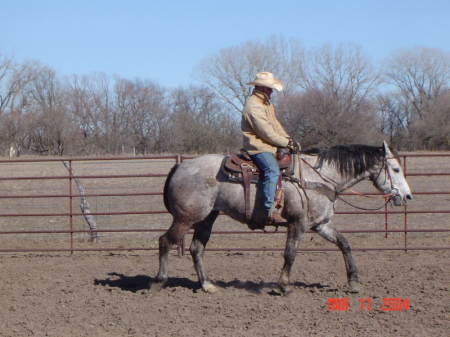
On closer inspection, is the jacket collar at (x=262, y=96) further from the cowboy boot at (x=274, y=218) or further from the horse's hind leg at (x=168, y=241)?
the horse's hind leg at (x=168, y=241)

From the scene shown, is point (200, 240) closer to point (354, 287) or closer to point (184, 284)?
point (184, 284)

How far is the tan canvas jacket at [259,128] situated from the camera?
5633 mm

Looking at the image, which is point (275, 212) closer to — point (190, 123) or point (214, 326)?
point (214, 326)

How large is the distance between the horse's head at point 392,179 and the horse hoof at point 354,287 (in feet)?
3.08

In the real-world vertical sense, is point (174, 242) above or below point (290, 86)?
below

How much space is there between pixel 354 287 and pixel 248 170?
65.2 inches

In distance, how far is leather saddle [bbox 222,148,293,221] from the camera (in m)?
5.75

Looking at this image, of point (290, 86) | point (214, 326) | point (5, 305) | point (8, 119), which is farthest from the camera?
point (8, 119)

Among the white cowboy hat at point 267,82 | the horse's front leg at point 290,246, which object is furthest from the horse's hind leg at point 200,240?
the white cowboy hat at point 267,82

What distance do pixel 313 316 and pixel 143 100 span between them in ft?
142

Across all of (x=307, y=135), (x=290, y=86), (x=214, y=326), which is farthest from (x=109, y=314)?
(x=290, y=86)

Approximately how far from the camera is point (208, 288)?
6000 mm

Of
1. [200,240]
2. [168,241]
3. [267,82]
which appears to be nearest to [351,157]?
[267,82]

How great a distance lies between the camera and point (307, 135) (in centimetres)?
2806
